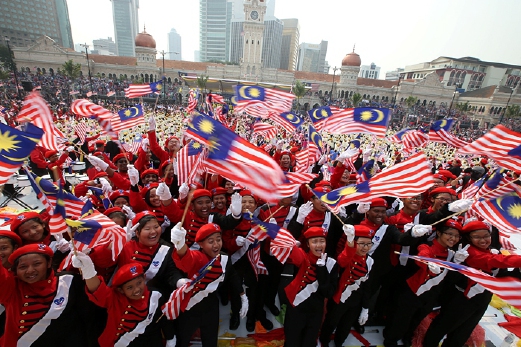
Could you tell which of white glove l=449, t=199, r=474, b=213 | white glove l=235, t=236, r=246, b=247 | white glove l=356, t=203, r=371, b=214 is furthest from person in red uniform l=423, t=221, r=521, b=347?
white glove l=235, t=236, r=246, b=247

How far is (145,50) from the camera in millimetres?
55062

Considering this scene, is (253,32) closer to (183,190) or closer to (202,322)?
(183,190)

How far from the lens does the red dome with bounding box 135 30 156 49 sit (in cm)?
5491

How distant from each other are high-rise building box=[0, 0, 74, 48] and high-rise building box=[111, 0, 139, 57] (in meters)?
64.3

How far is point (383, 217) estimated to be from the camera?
3701 millimetres

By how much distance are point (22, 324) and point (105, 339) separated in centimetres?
68

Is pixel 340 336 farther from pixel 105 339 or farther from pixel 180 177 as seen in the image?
pixel 180 177

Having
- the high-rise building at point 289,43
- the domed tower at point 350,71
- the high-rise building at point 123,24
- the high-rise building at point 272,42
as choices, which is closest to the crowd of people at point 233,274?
the domed tower at point 350,71

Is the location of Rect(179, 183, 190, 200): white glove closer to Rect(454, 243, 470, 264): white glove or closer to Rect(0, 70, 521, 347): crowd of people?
Rect(0, 70, 521, 347): crowd of people

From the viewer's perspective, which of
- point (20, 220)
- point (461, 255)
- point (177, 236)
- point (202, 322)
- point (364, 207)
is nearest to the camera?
point (177, 236)

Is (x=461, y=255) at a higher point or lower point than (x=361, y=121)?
lower

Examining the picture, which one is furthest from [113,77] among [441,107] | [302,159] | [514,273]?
[441,107]

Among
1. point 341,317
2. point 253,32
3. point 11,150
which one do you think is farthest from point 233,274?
point 253,32

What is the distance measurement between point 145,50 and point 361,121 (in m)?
61.5
